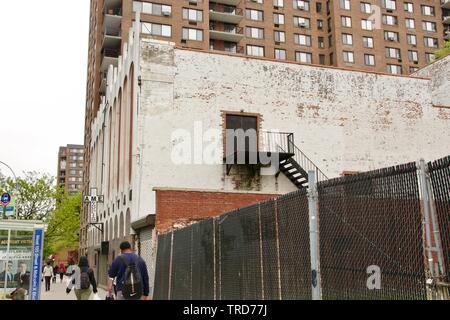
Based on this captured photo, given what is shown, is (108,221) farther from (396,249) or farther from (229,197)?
(396,249)

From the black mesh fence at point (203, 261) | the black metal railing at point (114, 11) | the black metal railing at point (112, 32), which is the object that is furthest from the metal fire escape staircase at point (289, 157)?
the black metal railing at point (114, 11)

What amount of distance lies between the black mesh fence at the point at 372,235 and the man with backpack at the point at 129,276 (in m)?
3.31

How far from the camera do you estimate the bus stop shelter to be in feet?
40.3

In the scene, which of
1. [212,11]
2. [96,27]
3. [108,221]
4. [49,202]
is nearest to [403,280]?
[108,221]

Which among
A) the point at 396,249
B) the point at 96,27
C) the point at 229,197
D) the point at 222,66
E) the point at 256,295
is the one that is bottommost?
the point at 256,295

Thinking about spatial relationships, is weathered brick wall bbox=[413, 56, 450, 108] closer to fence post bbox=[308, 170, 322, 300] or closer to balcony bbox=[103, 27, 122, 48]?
fence post bbox=[308, 170, 322, 300]

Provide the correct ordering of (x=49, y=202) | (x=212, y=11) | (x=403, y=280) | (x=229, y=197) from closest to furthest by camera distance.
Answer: (x=403, y=280), (x=229, y=197), (x=49, y=202), (x=212, y=11)

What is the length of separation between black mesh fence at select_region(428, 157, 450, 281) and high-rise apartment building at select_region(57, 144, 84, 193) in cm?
→ 15629

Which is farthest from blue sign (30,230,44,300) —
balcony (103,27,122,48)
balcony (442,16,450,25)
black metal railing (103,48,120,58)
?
balcony (442,16,450,25)

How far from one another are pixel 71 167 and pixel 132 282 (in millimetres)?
155328

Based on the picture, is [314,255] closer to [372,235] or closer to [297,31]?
[372,235]

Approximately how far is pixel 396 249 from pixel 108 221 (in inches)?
1124

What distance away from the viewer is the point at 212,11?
5328cm

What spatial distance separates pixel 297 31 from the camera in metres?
59.9
